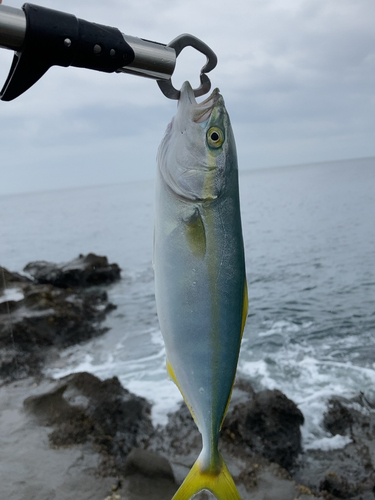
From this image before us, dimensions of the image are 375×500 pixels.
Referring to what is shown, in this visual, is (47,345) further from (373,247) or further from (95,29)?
(373,247)

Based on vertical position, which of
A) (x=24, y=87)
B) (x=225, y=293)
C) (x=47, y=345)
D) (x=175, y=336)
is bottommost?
(x=47, y=345)

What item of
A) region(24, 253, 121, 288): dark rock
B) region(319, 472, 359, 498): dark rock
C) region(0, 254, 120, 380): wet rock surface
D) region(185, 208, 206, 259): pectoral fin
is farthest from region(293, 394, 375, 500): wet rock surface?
region(24, 253, 121, 288): dark rock

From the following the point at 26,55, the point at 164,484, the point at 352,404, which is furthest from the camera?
the point at 352,404

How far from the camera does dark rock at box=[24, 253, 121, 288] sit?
1798 centimetres

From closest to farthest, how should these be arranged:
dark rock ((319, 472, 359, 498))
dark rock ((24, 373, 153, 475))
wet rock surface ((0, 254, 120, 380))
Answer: dark rock ((24, 373, 153, 475)) → dark rock ((319, 472, 359, 498)) → wet rock surface ((0, 254, 120, 380))

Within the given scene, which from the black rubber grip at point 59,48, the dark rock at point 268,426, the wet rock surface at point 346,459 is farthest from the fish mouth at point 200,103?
the dark rock at point 268,426

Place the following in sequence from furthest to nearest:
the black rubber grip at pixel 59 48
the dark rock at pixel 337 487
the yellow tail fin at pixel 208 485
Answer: the dark rock at pixel 337 487 < the yellow tail fin at pixel 208 485 < the black rubber grip at pixel 59 48

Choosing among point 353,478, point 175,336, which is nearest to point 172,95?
point 175,336

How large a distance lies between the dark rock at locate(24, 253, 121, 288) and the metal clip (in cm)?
1684

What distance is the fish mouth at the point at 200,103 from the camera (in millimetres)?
1838

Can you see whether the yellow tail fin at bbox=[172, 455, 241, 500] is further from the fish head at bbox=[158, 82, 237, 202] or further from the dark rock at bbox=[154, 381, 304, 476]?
the dark rock at bbox=[154, 381, 304, 476]

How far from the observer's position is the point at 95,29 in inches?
59.7

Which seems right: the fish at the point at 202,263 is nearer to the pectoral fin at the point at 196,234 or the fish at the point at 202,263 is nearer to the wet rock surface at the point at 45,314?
the pectoral fin at the point at 196,234

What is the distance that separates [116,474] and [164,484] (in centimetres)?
58
